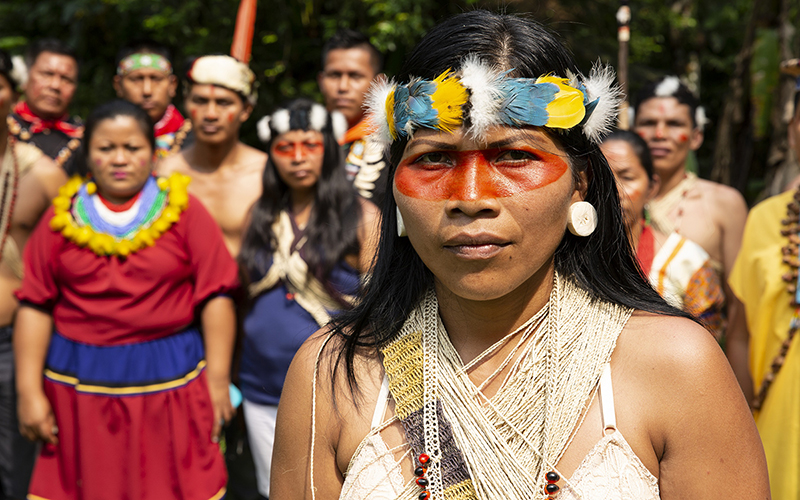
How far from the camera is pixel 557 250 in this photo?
5.83 feet

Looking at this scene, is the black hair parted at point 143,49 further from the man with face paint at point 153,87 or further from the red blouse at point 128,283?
the red blouse at point 128,283

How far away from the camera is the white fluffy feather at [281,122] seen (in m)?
4.02

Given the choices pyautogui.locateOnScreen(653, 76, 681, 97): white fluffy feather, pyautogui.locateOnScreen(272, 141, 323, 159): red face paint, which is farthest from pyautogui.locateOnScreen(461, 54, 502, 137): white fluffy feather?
pyautogui.locateOnScreen(653, 76, 681, 97): white fluffy feather

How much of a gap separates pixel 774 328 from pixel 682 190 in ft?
5.57

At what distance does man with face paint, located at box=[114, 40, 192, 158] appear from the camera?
556 centimetres

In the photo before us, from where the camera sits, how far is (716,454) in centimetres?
148

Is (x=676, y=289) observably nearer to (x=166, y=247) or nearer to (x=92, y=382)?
(x=166, y=247)

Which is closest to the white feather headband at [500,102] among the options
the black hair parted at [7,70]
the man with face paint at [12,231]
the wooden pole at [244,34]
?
the man with face paint at [12,231]

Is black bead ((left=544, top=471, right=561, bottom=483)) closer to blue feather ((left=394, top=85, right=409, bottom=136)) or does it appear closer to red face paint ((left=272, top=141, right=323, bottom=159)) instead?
blue feather ((left=394, top=85, right=409, bottom=136))

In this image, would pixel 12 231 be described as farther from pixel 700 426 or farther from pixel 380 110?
pixel 700 426

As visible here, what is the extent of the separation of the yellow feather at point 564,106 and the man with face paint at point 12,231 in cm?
361

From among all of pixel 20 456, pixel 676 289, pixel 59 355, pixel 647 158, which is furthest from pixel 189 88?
pixel 676 289

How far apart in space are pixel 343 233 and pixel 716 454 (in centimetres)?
256

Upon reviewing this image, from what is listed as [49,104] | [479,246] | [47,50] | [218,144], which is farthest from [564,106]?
[47,50]
